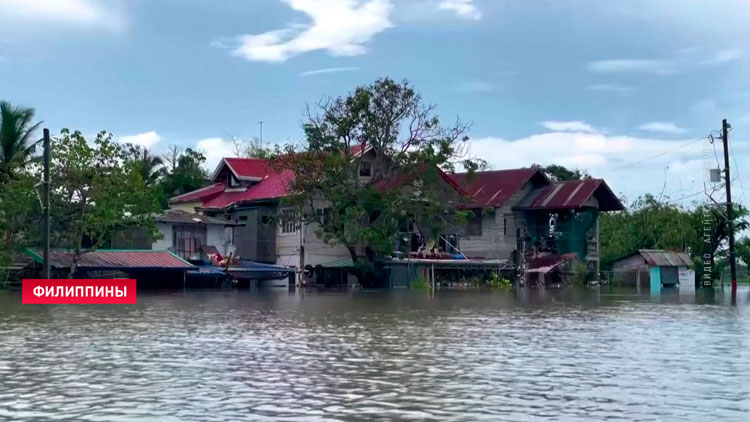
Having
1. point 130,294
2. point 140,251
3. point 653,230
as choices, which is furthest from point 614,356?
point 653,230

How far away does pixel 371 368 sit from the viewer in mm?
13086

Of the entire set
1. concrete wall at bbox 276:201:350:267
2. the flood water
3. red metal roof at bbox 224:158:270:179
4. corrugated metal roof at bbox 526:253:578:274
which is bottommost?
the flood water

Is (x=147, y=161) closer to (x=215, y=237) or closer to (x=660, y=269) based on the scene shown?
(x=215, y=237)

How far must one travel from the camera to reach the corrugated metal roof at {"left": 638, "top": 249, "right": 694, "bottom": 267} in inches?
2127

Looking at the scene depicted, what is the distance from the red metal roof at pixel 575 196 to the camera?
5378 centimetres

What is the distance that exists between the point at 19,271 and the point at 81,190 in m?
4.80

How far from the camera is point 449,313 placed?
25656 mm

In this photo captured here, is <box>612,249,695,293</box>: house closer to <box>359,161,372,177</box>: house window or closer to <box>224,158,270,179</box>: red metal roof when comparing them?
<box>359,161,372,177</box>: house window

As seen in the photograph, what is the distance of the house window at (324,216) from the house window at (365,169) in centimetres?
294

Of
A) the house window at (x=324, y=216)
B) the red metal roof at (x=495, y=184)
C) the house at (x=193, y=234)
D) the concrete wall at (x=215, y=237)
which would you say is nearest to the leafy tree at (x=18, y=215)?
the house at (x=193, y=234)

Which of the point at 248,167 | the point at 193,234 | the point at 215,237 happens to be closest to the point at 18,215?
the point at 193,234

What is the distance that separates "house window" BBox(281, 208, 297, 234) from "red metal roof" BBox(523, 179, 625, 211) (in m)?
13.9

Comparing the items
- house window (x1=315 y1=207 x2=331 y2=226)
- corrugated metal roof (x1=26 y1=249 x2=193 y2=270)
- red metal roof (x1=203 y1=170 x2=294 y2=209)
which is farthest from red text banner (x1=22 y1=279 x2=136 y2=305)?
red metal roof (x1=203 y1=170 x2=294 y2=209)

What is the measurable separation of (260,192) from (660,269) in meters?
23.0
